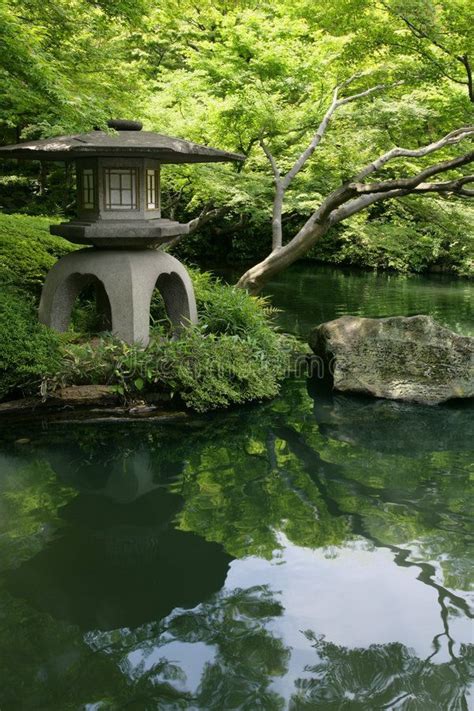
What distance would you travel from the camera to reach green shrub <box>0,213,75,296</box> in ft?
33.7

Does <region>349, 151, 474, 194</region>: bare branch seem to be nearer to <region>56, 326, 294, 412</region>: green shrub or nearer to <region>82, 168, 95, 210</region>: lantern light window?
<region>56, 326, 294, 412</region>: green shrub

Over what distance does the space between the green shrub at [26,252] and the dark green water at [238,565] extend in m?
3.57

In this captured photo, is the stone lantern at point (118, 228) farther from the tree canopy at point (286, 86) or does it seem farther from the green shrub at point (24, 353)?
the green shrub at point (24, 353)

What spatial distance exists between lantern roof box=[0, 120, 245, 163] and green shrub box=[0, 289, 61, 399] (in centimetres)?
194

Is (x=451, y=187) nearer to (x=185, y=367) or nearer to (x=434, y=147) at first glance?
(x=434, y=147)

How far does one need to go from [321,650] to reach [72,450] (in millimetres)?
3771

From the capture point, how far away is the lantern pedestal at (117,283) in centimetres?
852

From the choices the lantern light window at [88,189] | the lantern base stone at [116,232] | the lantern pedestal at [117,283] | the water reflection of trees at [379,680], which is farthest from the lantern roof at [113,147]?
the water reflection of trees at [379,680]

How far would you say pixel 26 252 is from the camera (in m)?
10.8

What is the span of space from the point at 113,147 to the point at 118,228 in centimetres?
103

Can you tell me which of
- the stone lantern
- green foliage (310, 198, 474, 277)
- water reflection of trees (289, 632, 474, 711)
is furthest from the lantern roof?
green foliage (310, 198, 474, 277)

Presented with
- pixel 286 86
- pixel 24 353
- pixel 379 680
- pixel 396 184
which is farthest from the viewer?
pixel 286 86

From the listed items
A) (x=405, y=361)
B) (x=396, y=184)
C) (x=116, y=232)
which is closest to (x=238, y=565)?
(x=116, y=232)

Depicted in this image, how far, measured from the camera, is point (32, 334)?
26.4ft
